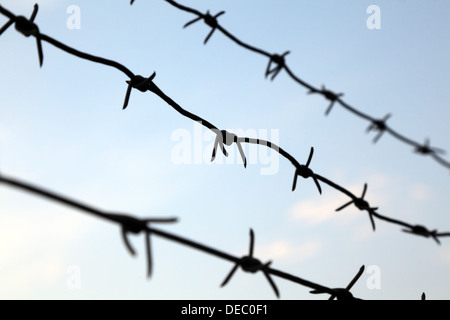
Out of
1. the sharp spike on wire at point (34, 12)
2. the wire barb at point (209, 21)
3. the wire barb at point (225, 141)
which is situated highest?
the wire barb at point (209, 21)

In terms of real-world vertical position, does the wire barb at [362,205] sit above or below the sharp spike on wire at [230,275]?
above

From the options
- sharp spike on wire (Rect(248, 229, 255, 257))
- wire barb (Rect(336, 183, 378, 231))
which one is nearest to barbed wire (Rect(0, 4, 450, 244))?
wire barb (Rect(336, 183, 378, 231))

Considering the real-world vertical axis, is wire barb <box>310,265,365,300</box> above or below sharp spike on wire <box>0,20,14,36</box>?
below

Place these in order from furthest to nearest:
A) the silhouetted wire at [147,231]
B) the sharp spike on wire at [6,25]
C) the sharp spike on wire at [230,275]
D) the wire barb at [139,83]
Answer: the wire barb at [139,83]
the sharp spike on wire at [6,25]
the sharp spike on wire at [230,275]
the silhouetted wire at [147,231]

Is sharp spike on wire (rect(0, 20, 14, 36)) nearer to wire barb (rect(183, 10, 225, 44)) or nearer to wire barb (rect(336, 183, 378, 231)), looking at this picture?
wire barb (rect(183, 10, 225, 44))

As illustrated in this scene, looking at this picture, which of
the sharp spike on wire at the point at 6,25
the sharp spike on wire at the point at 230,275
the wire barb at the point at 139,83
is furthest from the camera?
the wire barb at the point at 139,83

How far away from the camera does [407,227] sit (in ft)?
4.99

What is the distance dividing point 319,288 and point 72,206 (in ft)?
2.36

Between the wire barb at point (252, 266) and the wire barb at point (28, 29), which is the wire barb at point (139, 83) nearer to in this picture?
the wire barb at point (28, 29)

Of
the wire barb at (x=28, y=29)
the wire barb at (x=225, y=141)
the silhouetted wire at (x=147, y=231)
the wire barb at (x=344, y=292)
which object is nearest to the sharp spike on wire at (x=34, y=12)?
the wire barb at (x=28, y=29)

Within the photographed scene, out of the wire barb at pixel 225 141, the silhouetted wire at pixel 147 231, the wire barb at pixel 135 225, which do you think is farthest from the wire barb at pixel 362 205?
the wire barb at pixel 135 225

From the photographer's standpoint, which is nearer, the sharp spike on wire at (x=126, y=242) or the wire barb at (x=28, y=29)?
the sharp spike on wire at (x=126, y=242)
